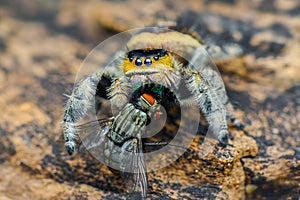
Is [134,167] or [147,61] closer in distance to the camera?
[134,167]

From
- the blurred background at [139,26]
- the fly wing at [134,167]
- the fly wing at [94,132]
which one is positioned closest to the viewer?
the fly wing at [134,167]

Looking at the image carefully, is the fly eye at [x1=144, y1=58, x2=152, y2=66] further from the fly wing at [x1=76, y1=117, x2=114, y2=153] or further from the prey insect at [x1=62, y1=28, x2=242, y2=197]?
the fly wing at [x1=76, y1=117, x2=114, y2=153]

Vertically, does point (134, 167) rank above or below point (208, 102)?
below

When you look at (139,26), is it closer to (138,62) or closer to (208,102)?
(138,62)

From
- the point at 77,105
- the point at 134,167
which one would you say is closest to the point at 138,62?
the point at 77,105

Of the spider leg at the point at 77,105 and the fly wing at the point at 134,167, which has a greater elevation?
the spider leg at the point at 77,105

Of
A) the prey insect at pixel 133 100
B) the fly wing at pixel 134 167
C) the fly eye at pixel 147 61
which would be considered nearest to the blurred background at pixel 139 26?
the fly wing at pixel 134 167

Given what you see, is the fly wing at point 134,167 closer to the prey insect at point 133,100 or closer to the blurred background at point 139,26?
the prey insect at point 133,100

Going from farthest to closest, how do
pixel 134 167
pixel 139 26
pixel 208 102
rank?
pixel 139 26
pixel 208 102
pixel 134 167
